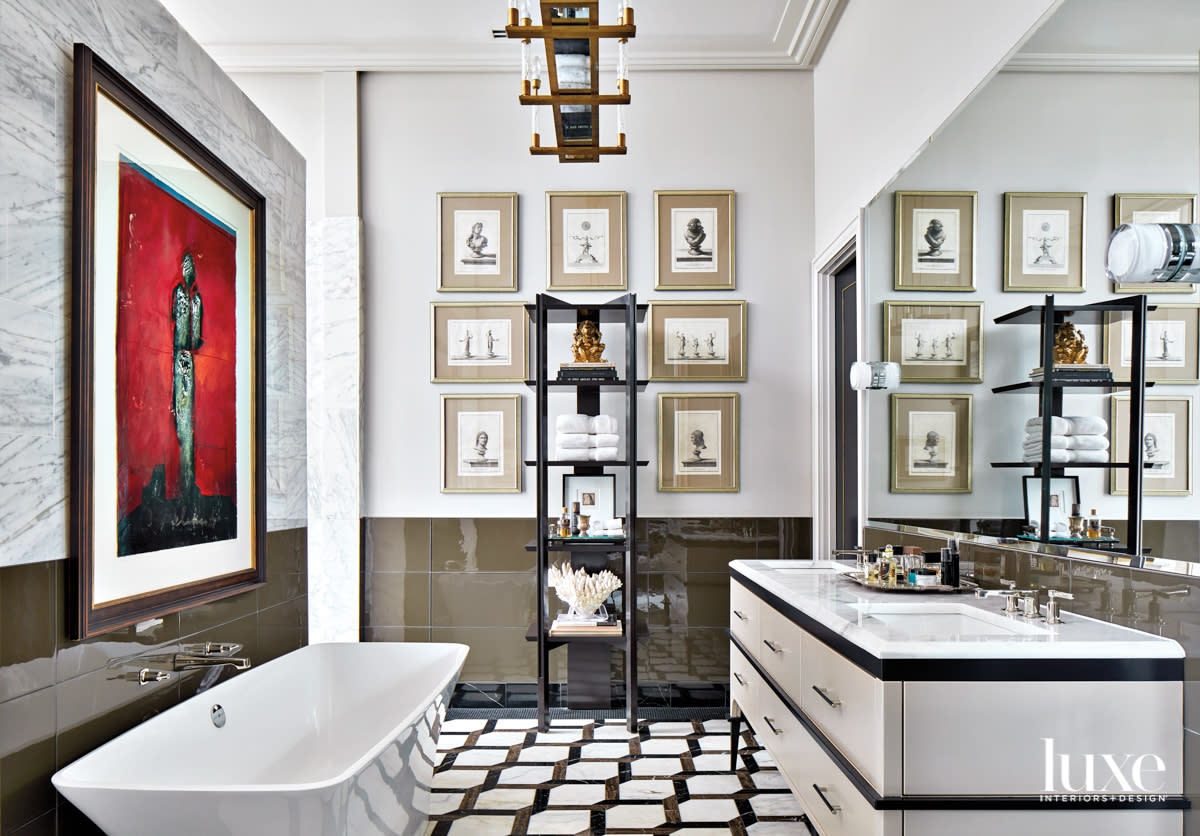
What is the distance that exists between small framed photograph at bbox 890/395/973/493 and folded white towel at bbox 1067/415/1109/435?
1.48 feet

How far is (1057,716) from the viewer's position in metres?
1.39

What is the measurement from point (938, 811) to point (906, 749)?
0.13 meters

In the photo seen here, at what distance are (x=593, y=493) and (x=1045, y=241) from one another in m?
2.37

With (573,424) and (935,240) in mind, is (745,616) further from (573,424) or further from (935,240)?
(935,240)

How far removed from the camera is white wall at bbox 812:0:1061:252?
204cm

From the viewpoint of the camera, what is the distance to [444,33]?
3.61 metres

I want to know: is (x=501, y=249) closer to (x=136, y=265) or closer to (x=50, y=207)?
(x=136, y=265)

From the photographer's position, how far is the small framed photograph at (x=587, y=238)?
3822mm

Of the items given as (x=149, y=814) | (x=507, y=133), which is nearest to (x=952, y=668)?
(x=149, y=814)

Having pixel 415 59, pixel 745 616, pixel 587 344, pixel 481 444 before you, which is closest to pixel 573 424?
pixel 587 344

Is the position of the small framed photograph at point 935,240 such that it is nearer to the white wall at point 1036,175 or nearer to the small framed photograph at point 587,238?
the white wall at point 1036,175

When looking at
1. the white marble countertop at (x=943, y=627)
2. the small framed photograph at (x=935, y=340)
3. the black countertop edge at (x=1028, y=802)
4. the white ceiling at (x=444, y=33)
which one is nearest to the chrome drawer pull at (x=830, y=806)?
the black countertop edge at (x=1028, y=802)

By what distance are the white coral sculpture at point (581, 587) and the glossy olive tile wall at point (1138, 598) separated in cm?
180

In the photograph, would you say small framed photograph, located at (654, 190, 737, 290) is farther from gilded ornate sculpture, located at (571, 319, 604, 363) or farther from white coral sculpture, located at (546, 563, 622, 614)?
white coral sculpture, located at (546, 563, 622, 614)
